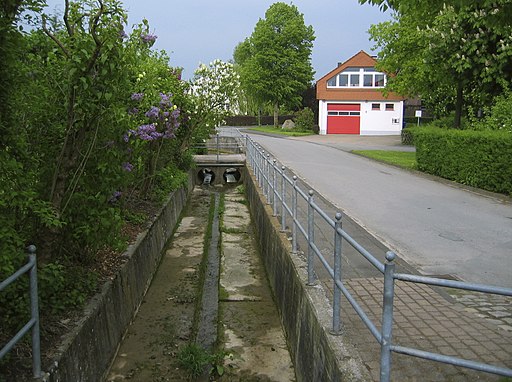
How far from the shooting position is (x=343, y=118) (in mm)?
51781

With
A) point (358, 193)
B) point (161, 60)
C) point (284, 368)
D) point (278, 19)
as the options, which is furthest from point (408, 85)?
point (278, 19)

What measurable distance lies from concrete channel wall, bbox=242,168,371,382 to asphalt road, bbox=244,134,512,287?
5.65ft

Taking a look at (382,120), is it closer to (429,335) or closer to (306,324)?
(306,324)

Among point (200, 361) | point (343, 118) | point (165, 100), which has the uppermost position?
point (165, 100)

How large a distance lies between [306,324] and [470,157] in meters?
11.3

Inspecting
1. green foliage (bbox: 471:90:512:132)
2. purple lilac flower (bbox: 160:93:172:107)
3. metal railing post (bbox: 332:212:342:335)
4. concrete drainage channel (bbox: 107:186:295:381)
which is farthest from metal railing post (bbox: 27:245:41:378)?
green foliage (bbox: 471:90:512:132)

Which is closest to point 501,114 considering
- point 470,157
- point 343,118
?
point 470,157

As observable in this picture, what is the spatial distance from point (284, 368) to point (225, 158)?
16615 mm

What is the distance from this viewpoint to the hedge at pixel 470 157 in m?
13.2

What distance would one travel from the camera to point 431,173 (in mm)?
17516

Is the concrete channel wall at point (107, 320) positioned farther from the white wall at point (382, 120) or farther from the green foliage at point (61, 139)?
the white wall at point (382, 120)

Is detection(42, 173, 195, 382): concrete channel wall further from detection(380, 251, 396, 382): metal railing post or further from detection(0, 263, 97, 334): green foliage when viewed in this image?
detection(380, 251, 396, 382): metal railing post

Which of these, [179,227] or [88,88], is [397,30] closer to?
[179,227]

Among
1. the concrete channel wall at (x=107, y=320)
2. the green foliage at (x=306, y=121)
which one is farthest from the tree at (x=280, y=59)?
the concrete channel wall at (x=107, y=320)
